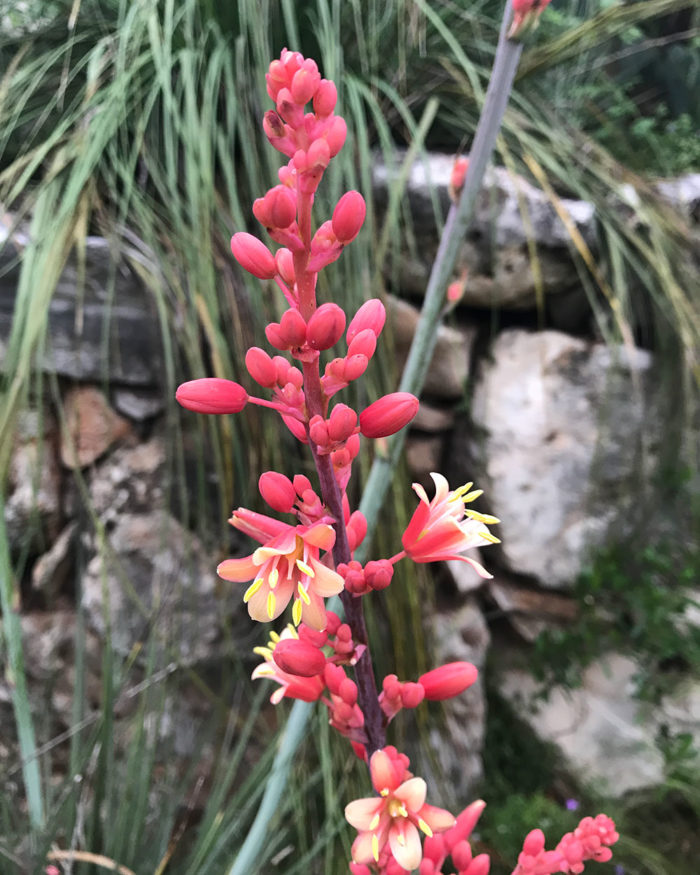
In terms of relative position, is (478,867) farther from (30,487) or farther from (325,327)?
(30,487)

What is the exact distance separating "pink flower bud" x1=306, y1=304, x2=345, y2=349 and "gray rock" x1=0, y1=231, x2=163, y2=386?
68 cm

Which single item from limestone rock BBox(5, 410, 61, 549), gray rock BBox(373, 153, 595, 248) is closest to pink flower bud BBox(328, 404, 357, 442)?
limestone rock BBox(5, 410, 61, 549)

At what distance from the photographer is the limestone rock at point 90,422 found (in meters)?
0.94

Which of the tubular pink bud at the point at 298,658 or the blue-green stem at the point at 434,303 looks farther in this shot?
the blue-green stem at the point at 434,303

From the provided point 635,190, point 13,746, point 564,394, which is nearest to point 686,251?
point 635,190

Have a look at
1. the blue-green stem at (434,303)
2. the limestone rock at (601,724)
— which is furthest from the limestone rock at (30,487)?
the limestone rock at (601,724)

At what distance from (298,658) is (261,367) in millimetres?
153

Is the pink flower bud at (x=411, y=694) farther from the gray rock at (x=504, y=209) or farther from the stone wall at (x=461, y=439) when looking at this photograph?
the gray rock at (x=504, y=209)

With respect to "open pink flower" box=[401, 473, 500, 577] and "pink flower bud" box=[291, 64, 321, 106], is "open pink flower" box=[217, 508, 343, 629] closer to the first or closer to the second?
"open pink flower" box=[401, 473, 500, 577]

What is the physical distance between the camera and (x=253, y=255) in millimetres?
328

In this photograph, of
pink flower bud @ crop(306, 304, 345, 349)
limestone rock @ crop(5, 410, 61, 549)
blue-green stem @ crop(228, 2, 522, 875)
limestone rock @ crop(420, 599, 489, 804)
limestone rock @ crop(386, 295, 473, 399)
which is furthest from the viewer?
limestone rock @ crop(386, 295, 473, 399)

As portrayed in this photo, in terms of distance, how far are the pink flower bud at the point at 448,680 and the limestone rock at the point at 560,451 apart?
0.86 meters

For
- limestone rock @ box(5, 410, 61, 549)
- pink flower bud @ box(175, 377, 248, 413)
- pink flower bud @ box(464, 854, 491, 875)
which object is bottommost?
pink flower bud @ box(464, 854, 491, 875)

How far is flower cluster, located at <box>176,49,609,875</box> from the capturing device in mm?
304
